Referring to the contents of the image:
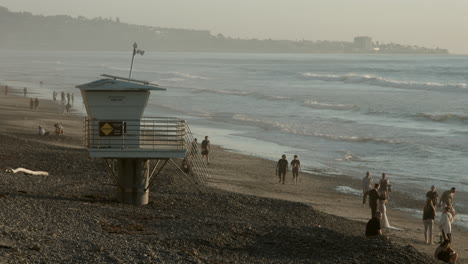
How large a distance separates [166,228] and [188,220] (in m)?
1.30

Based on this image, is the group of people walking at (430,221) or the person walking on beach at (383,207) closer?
the group of people walking at (430,221)

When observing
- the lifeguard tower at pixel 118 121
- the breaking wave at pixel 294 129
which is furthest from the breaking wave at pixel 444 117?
the lifeguard tower at pixel 118 121

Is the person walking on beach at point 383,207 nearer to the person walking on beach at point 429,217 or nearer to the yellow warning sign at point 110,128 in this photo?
the person walking on beach at point 429,217

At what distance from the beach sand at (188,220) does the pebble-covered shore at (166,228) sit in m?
0.03

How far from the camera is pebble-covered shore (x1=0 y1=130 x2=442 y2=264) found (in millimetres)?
16109

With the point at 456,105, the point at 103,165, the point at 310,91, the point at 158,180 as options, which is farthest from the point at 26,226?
the point at 310,91

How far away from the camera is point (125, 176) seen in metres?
22.4

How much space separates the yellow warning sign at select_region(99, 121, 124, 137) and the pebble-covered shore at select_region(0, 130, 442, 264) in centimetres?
195

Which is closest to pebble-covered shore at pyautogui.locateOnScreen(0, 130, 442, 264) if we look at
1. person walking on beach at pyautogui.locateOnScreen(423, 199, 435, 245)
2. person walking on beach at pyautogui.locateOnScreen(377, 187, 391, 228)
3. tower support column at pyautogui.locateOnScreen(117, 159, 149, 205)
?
tower support column at pyautogui.locateOnScreen(117, 159, 149, 205)

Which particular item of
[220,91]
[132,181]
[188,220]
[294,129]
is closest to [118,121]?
[132,181]

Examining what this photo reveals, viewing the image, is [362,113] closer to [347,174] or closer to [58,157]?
[347,174]

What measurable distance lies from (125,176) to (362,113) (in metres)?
46.1

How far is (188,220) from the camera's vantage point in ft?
66.8

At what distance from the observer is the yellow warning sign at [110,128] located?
21594mm
